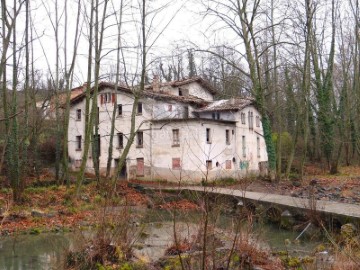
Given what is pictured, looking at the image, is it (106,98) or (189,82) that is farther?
(189,82)

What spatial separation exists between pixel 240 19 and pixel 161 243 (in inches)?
613

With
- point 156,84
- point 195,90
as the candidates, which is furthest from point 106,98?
point 195,90

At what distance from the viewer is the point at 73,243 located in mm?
8719

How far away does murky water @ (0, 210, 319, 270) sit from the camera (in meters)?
9.33

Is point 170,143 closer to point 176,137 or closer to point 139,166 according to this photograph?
point 176,137

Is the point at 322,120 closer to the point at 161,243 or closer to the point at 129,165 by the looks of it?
the point at 129,165

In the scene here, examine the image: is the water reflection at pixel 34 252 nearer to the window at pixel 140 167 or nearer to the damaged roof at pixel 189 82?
the window at pixel 140 167

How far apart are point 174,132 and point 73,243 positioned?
20.9 metres

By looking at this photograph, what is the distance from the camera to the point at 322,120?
29.7 metres

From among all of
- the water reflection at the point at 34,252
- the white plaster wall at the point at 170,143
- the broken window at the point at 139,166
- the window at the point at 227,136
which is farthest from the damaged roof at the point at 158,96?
the water reflection at the point at 34,252

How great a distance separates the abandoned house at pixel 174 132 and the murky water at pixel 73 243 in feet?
46.9

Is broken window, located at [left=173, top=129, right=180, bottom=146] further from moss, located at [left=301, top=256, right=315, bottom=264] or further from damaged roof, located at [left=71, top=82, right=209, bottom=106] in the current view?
moss, located at [left=301, top=256, right=315, bottom=264]

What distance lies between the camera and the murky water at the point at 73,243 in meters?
9.33

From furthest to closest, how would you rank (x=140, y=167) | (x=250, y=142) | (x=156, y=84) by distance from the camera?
(x=250, y=142)
(x=156, y=84)
(x=140, y=167)
